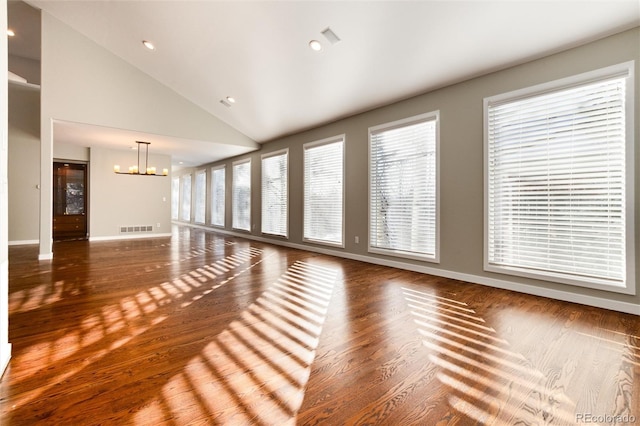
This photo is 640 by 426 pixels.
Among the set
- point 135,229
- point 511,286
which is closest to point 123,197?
point 135,229

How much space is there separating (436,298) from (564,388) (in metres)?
1.58

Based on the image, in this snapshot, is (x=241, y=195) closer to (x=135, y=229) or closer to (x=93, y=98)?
(x=135, y=229)

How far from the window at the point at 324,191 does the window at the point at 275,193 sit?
2.82 feet

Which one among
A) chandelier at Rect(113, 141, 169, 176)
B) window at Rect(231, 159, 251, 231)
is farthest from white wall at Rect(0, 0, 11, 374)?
window at Rect(231, 159, 251, 231)

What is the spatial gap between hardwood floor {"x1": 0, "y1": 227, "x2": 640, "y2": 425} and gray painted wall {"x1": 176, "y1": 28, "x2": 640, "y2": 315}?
31 cm

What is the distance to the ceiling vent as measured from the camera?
11.9 feet

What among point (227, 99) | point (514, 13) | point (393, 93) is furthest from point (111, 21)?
point (514, 13)

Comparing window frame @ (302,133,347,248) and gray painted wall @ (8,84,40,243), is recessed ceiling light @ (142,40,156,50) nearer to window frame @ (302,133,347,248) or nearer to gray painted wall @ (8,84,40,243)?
window frame @ (302,133,347,248)

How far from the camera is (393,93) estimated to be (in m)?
4.52

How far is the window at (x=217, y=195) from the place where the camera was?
32.7 ft

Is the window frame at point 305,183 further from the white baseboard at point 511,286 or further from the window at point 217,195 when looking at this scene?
the window at point 217,195

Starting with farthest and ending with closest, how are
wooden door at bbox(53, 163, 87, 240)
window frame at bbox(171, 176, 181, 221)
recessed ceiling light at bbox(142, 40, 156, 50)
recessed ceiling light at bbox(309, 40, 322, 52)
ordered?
window frame at bbox(171, 176, 181, 221)
wooden door at bbox(53, 163, 87, 240)
recessed ceiling light at bbox(142, 40, 156, 50)
recessed ceiling light at bbox(309, 40, 322, 52)

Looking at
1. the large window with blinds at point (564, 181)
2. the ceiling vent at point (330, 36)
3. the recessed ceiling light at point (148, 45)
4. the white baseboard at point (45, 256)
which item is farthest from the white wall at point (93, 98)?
the large window with blinds at point (564, 181)

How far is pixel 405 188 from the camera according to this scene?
185 inches
